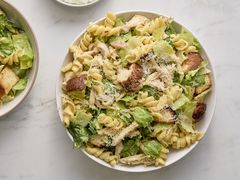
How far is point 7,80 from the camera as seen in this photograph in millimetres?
1980

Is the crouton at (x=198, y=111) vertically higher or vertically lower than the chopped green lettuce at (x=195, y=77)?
lower

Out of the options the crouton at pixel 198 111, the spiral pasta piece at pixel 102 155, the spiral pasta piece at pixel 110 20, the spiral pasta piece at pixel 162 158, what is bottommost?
the spiral pasta piece at pixel 162 158

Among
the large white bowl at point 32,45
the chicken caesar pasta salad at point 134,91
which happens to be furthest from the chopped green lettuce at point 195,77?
the large white bowl at point 32,45

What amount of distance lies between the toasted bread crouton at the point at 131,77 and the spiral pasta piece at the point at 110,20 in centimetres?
17

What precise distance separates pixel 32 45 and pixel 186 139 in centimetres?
63

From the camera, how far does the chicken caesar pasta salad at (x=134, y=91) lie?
1970mm

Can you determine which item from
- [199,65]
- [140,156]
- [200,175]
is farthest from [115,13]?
[200,175]

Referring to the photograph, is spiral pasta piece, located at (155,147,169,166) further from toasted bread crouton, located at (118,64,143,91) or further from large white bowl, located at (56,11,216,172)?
toasted bread crouton, located at (118,64,143,91)

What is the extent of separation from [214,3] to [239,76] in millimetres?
292

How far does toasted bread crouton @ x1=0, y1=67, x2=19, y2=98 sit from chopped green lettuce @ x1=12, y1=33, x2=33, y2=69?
0.04m

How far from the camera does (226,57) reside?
2176 mm

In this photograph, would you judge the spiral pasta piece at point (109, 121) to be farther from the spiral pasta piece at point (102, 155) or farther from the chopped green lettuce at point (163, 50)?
the chopped green lettuce at point (163, 50)

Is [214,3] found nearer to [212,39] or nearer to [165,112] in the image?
[212,39]

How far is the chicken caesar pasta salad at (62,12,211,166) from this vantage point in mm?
1970
